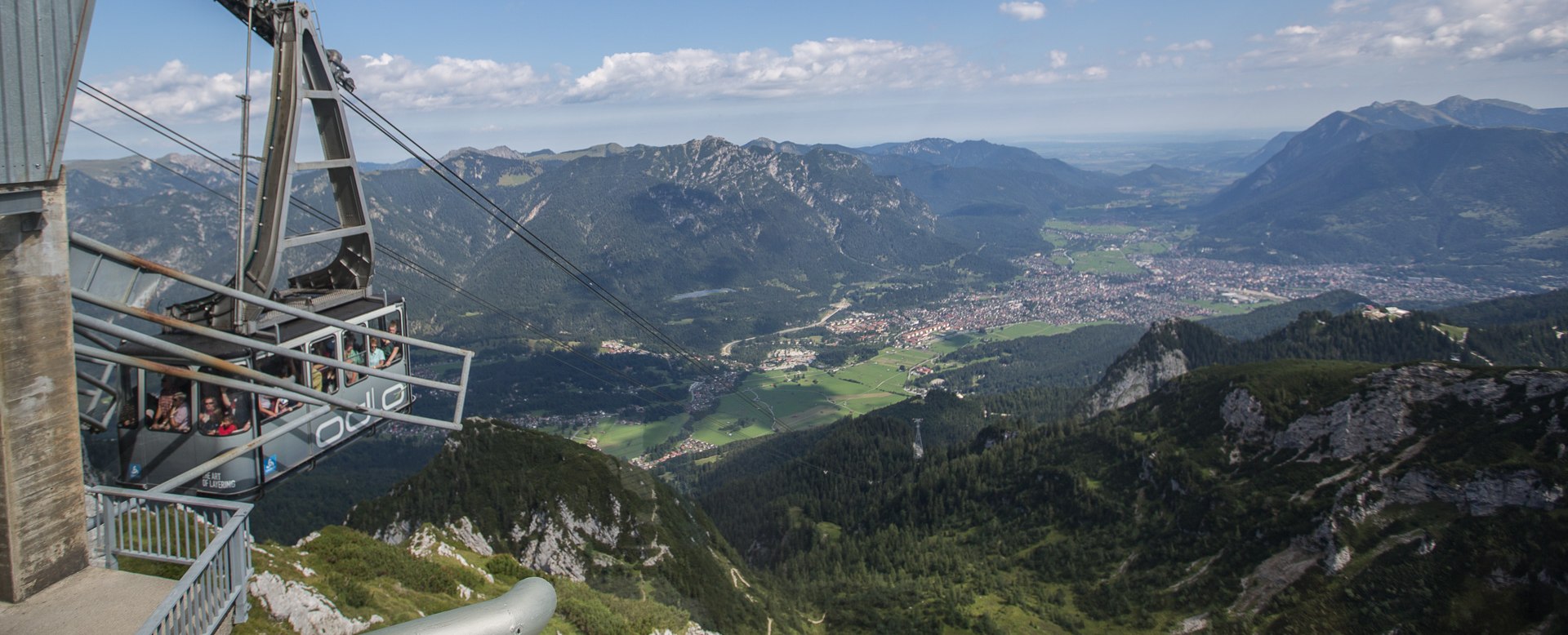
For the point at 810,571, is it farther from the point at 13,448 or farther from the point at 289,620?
the point at 13,448

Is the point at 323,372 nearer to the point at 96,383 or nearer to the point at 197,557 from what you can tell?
the point at 96,383

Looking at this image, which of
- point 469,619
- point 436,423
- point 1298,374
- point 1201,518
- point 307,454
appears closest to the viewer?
point 469,619

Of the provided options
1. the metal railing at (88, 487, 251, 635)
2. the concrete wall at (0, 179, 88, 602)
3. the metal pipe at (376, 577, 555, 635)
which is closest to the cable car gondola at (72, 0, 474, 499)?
the concrete wall at (0, 179, 88, 602)

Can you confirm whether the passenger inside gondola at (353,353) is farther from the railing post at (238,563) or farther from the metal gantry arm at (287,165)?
the railing post at (238,563)

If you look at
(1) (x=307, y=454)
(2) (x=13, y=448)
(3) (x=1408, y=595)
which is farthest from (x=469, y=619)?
(3) (x=1408, y=595)

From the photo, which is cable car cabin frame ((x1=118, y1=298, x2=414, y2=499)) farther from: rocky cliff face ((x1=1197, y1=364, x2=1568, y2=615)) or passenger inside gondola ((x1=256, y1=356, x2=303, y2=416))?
rocky cliff face ((x1=1197, y1=364, x2=1568, y2=615))

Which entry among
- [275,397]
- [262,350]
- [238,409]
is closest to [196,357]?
→ [262,350]

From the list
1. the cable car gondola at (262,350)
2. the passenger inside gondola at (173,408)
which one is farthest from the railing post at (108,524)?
the passenger inside gondola at (173,408)
